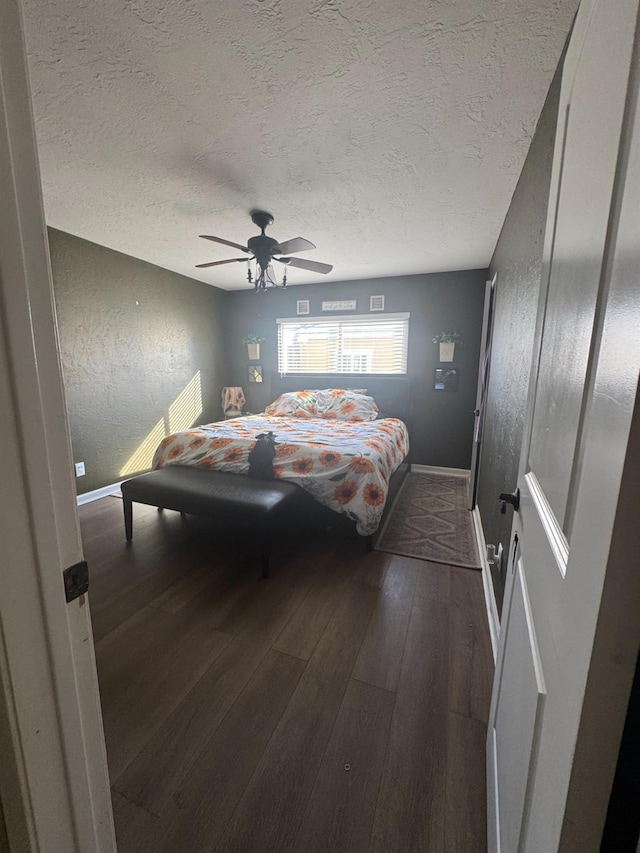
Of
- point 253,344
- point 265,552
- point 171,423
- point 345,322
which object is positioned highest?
point 345,322

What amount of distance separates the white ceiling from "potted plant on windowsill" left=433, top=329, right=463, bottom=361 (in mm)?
1549

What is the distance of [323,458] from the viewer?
2.54 meters

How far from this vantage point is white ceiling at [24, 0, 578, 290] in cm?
113

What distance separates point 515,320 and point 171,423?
388 cm

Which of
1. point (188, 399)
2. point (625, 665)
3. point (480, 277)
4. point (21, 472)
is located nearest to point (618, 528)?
point (625, 665)

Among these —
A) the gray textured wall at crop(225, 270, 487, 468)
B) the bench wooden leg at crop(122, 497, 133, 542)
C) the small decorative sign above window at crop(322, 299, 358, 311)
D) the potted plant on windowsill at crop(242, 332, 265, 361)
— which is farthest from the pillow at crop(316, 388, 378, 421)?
the bench wooden leg at crop(122, 497, 133, 542)

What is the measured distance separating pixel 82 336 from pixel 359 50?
3.14 meters

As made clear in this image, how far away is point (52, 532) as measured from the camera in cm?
52

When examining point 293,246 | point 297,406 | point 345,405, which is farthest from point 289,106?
point 297,406

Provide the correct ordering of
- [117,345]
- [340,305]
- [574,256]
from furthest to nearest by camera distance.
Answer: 1. [340,305]
2. [117,345]
3. [574,256]

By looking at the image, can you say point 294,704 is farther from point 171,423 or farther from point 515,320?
point 171,423

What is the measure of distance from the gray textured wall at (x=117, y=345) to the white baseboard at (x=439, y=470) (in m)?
3.14

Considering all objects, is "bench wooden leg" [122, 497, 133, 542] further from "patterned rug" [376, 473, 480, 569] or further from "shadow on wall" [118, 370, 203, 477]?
"patterned rug" [376, 473, 480, 569]

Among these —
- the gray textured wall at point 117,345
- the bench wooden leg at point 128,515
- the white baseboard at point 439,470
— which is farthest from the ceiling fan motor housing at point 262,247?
the white baseboard at point 439,470
